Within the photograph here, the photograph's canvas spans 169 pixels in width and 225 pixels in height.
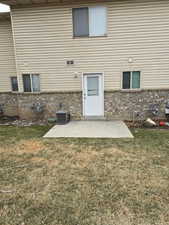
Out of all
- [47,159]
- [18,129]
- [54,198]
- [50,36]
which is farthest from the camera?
[50,36]

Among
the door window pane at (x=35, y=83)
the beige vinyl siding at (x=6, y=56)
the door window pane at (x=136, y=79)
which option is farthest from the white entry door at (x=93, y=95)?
the beige vinyl siding at (x=6, y=56)

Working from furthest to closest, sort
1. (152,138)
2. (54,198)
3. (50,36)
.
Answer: (50,36) → (152,138) → (54,198)

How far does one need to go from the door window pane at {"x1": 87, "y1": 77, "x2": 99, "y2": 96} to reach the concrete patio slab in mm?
1328

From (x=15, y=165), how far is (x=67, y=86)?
4.69 m

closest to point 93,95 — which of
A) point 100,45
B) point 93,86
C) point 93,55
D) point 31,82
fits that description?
point 93,86

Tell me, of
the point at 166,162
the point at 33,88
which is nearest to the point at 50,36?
the point at 33,88

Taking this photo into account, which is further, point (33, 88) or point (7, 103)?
point (7, 103)

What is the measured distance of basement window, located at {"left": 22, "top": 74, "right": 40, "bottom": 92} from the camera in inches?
324

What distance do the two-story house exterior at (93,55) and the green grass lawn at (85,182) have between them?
9.22 feet

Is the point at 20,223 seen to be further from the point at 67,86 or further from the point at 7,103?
the point at 7,103

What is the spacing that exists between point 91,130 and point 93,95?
2.02m

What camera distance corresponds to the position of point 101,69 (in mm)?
7727

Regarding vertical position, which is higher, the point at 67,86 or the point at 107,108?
the point at 67,86

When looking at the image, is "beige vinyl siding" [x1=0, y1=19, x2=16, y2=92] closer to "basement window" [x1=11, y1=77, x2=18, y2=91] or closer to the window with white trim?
"basement window" [x1=11, y1=77, x2=18, y2=91]
